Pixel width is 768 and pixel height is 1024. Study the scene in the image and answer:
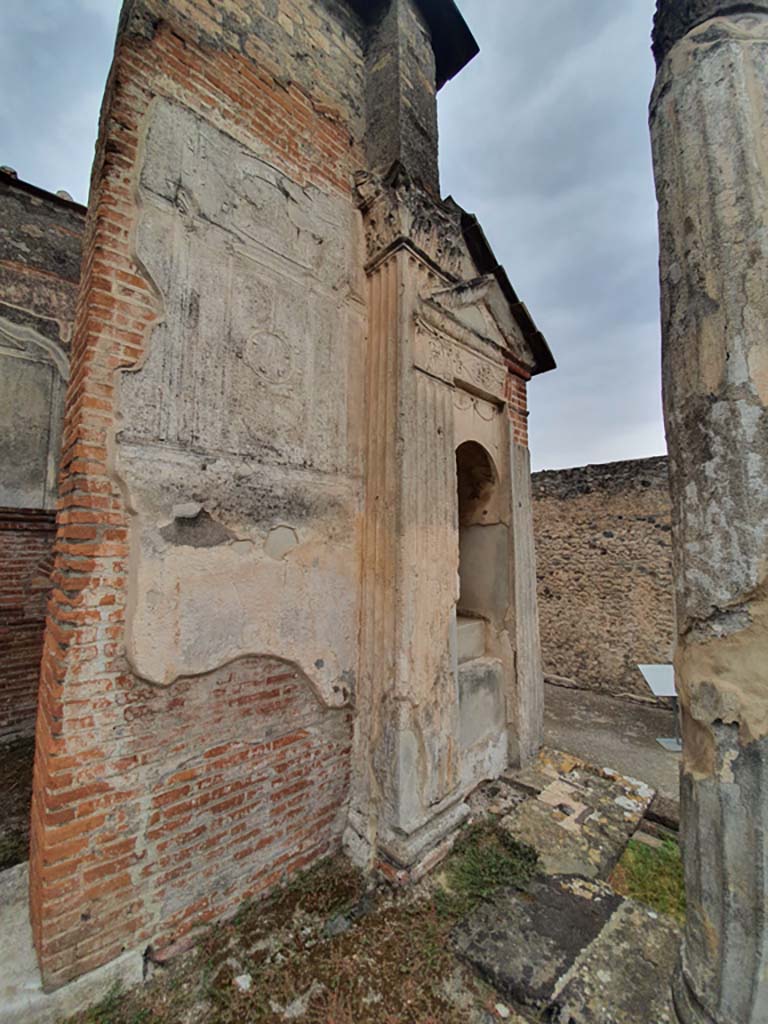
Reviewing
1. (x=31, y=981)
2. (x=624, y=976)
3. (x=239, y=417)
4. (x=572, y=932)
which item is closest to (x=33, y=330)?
(x=239, y=417)

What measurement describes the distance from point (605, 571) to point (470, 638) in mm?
4652

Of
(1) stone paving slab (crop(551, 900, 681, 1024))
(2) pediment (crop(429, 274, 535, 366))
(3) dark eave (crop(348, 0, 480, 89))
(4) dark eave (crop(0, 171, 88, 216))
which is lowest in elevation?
(1) stone paving slab (crop(551, 900, 681, 1024))

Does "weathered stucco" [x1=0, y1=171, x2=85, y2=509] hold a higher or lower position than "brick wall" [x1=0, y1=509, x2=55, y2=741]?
higher

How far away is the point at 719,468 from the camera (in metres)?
1.36

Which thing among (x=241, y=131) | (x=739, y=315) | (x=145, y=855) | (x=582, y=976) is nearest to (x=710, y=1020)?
(x=582, y=976)

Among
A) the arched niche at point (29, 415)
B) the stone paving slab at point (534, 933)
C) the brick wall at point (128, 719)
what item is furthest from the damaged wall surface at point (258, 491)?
the arched niche at point (29, 415)

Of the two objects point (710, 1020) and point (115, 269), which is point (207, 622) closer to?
point (115, 269)

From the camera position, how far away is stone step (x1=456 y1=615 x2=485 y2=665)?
4.05 m

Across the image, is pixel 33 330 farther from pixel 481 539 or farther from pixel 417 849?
pixel 417 849

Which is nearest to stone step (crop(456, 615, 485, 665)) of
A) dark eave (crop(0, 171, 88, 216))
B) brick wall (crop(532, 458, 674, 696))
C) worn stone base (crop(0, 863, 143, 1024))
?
worn stone base (crop(0, 863, 143, 1024))

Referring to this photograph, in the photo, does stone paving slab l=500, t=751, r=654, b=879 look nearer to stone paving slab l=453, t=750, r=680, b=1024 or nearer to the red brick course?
stone paving slab l=453, t=750, r=680, b=1024

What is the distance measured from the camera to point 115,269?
2328 mm

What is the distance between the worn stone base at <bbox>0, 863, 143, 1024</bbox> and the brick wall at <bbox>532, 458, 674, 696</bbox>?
7.36m

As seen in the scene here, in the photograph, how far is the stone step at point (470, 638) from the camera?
4047 mm
